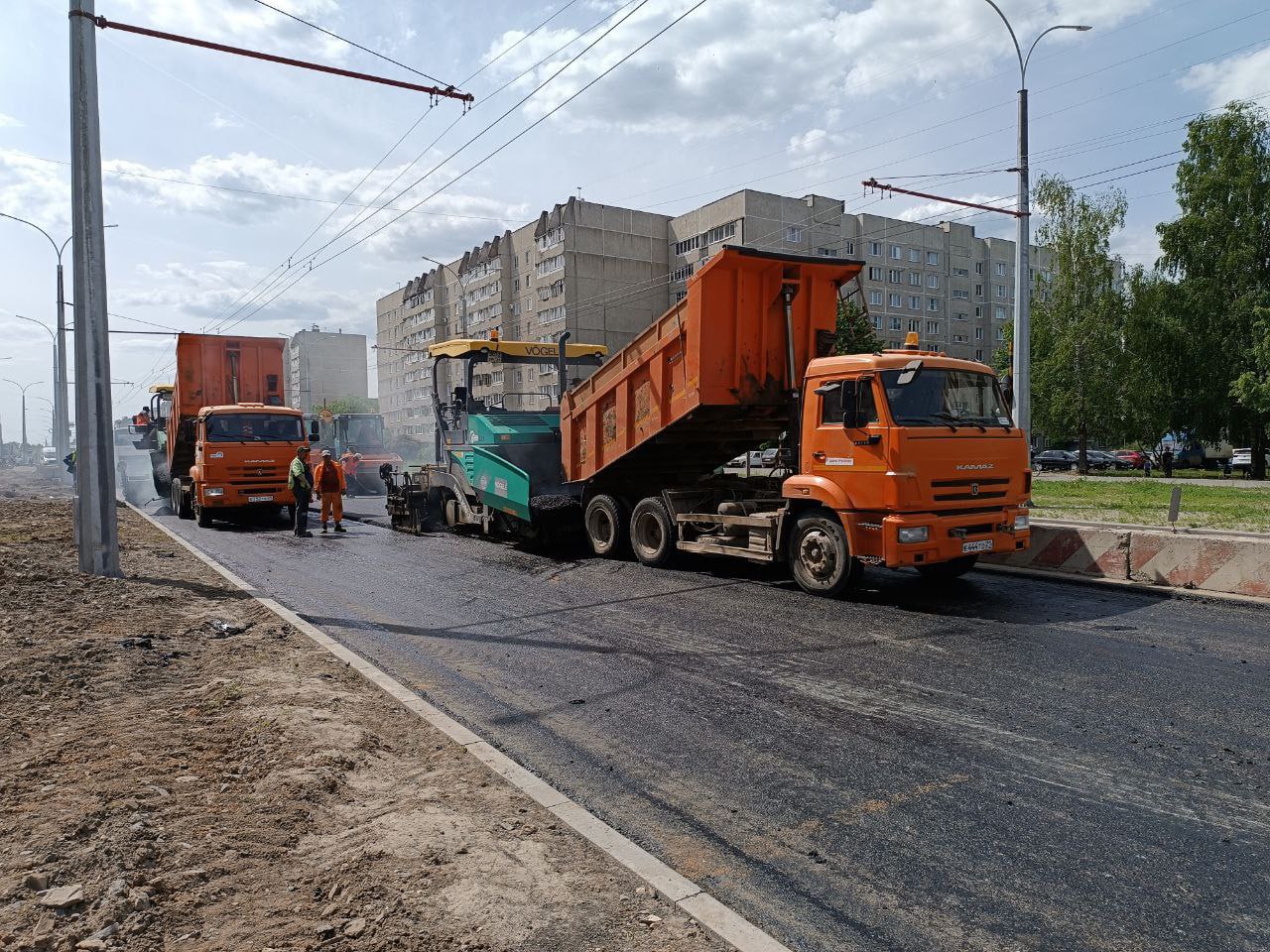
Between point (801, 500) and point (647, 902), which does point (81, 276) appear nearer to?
point (801, 500)

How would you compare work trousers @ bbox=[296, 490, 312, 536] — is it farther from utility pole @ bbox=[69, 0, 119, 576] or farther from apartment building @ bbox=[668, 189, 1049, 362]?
apartment building @ bbox=[668, 189, 1049, 362]

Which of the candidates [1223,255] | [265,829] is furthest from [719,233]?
[265,829]

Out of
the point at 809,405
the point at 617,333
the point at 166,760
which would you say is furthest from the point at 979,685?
the point at 617,333

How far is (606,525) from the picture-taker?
38.2 feet

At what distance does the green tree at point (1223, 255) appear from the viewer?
3344 centimetres

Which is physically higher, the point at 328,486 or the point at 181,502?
the point at 328,486

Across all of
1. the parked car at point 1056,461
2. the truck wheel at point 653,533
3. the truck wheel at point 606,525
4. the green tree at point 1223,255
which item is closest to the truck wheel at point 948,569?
the truck wheel at point 653,533

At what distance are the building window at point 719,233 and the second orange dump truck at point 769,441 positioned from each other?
168 feet

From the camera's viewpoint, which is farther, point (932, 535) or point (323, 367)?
point (323, 367)

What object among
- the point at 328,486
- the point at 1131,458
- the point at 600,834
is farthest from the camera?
the point at 1131,458

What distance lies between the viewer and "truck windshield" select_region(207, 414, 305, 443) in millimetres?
16702

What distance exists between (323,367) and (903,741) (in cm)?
10875

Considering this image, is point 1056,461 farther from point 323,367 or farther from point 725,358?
point 323,367

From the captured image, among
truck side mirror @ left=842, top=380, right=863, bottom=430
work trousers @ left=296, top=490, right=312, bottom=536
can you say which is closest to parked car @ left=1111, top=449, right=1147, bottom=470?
work trousers @ left=296, top=490, right=312, bottom=536
